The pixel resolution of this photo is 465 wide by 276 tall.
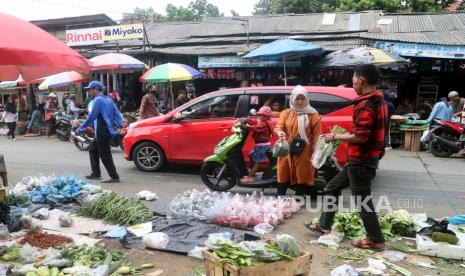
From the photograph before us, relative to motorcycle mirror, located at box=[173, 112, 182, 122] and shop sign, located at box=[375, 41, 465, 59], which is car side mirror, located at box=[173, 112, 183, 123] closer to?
motorcycle mirror, located at box=[173, 112, 182, 122]

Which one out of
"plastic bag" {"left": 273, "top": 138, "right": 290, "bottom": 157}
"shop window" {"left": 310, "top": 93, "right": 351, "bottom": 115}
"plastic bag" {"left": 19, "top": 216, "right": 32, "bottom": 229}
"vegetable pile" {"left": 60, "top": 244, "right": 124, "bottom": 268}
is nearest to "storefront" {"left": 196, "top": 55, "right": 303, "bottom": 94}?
"shop window" {"left": 310, "top": 93, "right": 351, "bottom": 115}

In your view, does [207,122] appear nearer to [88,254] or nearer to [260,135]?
[260,135]

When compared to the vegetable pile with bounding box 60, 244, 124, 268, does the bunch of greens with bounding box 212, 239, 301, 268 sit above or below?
above

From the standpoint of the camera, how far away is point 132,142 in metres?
8.73

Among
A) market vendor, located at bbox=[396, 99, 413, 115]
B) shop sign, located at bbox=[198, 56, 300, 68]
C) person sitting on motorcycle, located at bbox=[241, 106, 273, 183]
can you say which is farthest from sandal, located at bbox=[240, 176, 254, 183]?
market vendor, located at bbox=[396, 99, 413, 115]

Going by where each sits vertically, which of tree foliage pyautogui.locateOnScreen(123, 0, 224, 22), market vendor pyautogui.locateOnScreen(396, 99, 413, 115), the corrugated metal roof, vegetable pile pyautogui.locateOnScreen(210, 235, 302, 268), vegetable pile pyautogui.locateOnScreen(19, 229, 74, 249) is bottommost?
vegetable pile pyautogui.locateOnScreen(19, 229, 74, 249)

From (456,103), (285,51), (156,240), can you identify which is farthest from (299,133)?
(456,103)

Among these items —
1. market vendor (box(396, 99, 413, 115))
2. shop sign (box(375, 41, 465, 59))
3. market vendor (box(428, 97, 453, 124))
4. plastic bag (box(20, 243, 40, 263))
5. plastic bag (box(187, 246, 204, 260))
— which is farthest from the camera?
market vendor (box(396, 99, 413, 115))

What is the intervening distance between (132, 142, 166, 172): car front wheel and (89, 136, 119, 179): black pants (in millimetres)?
925

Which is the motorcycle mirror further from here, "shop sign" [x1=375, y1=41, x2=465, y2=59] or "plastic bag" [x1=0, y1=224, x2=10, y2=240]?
"shop sign" [x1=375, y1=41, x2=465, y2=59]

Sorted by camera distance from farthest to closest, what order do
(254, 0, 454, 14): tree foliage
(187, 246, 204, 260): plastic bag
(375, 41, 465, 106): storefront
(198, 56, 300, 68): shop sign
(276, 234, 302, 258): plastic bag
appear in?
(254, 0, 454, 14): tree foliage < (198, 56, 300, 68): shop sign < (375, 41, 465, 106): storefront < (187, 246, 204, 260): plastic bag < (276, 234, 302, 258): plastic bag

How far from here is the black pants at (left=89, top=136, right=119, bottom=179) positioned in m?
7.62

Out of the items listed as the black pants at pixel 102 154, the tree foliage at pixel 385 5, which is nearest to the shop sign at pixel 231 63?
the black pants at pixel 102 154

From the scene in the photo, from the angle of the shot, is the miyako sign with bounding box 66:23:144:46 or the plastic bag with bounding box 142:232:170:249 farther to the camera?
the miyako sign with bounding box 66:23:144:46
